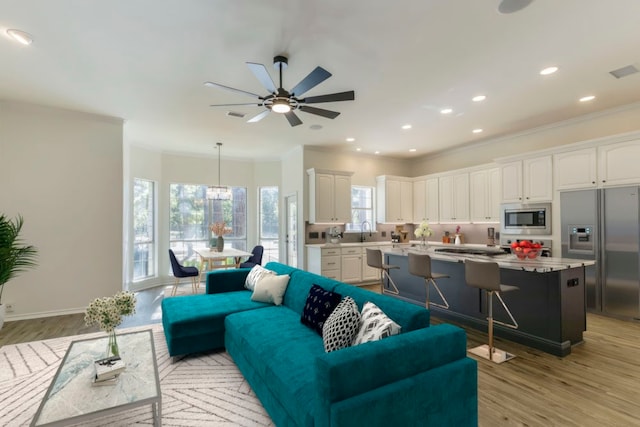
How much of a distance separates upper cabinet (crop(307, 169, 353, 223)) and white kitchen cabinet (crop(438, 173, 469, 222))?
216 cm

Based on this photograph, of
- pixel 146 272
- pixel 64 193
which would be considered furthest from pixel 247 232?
pixel 64 193

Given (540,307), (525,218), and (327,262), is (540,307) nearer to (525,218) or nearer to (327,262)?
(525,218)

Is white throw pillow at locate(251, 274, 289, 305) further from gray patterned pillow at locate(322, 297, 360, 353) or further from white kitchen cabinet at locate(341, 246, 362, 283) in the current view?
white kitchen cabinet at locate(341, 246, 362, 283)

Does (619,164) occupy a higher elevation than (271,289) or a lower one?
higher

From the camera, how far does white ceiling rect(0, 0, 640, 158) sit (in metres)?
2.47

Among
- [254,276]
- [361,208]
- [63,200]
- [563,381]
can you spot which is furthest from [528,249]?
[63,200]

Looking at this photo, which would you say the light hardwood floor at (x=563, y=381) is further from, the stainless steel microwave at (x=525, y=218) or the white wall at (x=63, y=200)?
the stainless steel microwave at (x=525, y=218)

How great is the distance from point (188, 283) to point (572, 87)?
24.9ft

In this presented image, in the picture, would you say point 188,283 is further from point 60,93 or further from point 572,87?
point 572,87

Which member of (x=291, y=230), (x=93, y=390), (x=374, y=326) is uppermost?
(x=291, y=230)

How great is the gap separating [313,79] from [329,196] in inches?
162

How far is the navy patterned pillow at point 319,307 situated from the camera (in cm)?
255

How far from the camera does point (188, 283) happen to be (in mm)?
6926

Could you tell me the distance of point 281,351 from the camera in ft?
7.22
